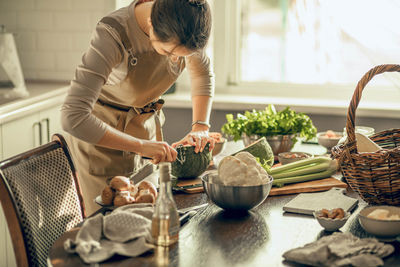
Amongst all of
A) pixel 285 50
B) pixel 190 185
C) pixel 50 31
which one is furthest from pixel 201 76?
pixel 50 31

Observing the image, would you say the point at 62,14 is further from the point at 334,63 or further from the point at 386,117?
the point at 386,117

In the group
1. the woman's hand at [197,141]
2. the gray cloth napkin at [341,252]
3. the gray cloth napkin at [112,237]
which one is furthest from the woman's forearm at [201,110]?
the gray cloth napkin at [341,252]

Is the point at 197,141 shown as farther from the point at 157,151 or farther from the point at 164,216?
the point at 164,216

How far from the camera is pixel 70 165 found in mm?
2109

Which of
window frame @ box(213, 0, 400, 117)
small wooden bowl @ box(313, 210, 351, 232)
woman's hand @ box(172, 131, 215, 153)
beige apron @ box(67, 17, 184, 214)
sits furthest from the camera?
window frame @ box(213, 0, 400, 117)

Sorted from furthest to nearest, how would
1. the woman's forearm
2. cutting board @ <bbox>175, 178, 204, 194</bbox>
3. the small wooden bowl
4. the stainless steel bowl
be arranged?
the woman's forearm, cutting board @ <bbox>175, 178, 204, 194</bbox>, the stainless steel bowl, the small wooden bowl

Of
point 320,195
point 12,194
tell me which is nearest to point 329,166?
Answer: point 320,195

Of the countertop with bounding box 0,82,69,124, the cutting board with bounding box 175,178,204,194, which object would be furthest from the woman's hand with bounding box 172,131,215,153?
the countertop with bounding box 0,82,69,124

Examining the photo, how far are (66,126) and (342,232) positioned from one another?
94 centimetres

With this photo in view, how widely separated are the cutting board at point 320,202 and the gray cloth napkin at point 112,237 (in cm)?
49

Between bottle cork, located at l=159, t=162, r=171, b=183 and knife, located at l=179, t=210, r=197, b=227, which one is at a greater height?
bottle cork, located at l=159, t=162, r=171, b=183

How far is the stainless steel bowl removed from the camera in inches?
70.2

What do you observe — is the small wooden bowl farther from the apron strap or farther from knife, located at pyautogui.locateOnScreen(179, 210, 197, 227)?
the apron strap

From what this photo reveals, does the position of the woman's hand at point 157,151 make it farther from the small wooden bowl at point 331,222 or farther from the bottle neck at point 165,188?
the small wooden bowl at point 331,222
